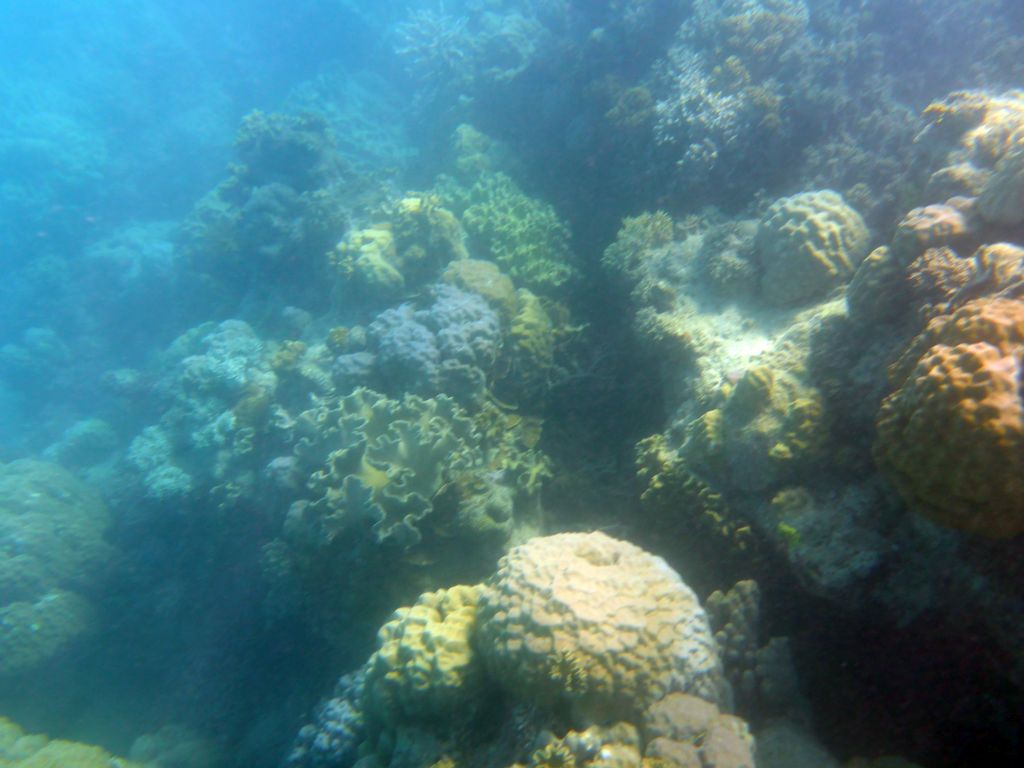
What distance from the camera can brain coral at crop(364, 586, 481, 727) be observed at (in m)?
3.88

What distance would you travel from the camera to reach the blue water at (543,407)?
11.8ft

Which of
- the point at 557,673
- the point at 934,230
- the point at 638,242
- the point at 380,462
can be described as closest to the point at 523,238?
the point at 638,242

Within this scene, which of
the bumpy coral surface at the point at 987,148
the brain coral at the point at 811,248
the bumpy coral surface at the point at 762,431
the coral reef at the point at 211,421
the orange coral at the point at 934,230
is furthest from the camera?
the coral reef at the point at 211,421

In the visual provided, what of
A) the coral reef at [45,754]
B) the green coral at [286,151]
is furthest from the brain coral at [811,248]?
the coral reef at [45,754]

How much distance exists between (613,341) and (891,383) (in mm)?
3604

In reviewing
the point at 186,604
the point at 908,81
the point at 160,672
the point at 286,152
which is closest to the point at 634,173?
the point at 908,81

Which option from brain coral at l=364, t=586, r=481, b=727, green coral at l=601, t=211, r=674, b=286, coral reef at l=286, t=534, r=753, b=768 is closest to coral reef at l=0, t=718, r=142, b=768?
coral reef at l=286, t=534, r=753, b=768

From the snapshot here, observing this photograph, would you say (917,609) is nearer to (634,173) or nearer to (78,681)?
(634,173)

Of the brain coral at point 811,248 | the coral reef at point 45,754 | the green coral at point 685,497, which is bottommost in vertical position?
the coral reef at point 45,754

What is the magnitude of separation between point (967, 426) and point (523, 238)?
20.8 feet

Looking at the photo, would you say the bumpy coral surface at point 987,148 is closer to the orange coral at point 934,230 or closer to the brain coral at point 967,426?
the orange coral at point 934,230

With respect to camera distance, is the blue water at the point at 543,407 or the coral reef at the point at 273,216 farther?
the coral reef at the point at 273,216

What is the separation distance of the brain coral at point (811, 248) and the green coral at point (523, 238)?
3.20 metres

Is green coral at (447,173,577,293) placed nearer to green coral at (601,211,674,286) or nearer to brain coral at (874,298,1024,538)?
green coral at (601,211,674,286)
